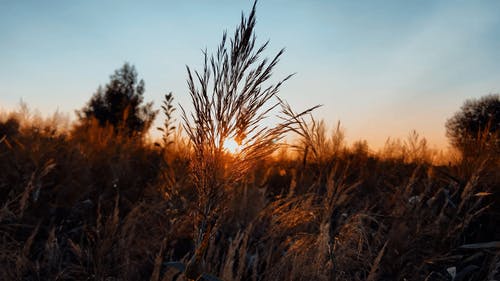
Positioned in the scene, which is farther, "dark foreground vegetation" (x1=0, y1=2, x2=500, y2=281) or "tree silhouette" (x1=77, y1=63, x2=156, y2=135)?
"tree silhouette" (x1=77, y1=63, x2=156, y2=135)

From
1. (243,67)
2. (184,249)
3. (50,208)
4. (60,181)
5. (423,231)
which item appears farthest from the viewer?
(60,181)

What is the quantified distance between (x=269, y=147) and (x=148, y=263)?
7.00 feet

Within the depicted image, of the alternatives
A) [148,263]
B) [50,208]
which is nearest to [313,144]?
[148,263]

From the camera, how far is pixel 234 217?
148 inches

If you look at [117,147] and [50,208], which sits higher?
[117,147]

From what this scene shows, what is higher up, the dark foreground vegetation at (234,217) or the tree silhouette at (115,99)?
the tree silhouette at (115,99)

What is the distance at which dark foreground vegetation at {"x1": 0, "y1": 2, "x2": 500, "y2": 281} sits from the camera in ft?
3.43

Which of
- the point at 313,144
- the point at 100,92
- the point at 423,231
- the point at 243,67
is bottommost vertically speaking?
the point at 423,231

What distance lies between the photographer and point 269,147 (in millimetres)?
1095

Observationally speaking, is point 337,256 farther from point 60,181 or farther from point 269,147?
point 60,181

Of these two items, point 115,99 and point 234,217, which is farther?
point 115,99

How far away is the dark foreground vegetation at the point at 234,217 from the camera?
105 cm

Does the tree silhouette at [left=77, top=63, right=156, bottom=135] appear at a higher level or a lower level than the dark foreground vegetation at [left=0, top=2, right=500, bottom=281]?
higher

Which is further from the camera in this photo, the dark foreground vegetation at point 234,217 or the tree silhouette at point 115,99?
the tree silhouette at point 115,99
